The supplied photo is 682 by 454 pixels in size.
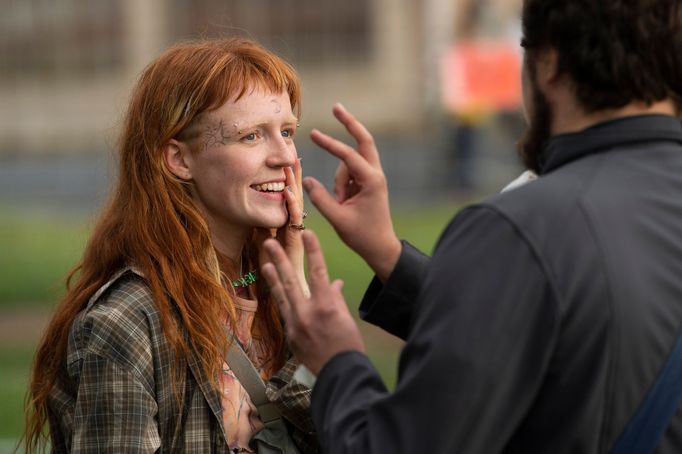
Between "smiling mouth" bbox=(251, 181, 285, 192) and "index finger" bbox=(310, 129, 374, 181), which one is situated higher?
"index finger" bbox=(310, 129, 374, 181)

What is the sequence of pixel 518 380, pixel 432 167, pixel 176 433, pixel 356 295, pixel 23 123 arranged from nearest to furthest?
pixel 518 380, pixel 176 433, pixel 356 295, pixel 432 167, pixel 23 123

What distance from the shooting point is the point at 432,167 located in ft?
98.5

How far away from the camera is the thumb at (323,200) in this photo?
2385 millimetres

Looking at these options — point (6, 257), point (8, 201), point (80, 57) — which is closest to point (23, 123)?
point (80, 57)

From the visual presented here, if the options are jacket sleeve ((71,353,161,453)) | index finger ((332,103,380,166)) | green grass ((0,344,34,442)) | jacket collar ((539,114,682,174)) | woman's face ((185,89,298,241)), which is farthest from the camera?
green grass ((0,344,34,442))

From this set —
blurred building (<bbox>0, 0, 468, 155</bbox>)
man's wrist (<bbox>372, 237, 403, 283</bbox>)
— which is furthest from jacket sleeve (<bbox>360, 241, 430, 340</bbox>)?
blurred building (<bbox>0, 0, 468, 155</bbox>)

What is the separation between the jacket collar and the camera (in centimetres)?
218

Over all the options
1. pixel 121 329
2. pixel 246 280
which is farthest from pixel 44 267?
pixel 121 329

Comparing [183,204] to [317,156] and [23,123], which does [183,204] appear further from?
[23,123]

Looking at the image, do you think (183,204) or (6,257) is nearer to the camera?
(183,204)

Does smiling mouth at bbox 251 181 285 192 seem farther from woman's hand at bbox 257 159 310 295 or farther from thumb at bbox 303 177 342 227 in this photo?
thumb at bbox 303 177 342 227

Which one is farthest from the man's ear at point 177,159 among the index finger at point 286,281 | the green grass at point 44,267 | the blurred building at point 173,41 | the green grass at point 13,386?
the blurred building at point 173,41

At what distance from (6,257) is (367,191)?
1441 cm

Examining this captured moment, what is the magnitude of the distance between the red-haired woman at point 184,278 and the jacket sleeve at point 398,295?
1.30 feet
